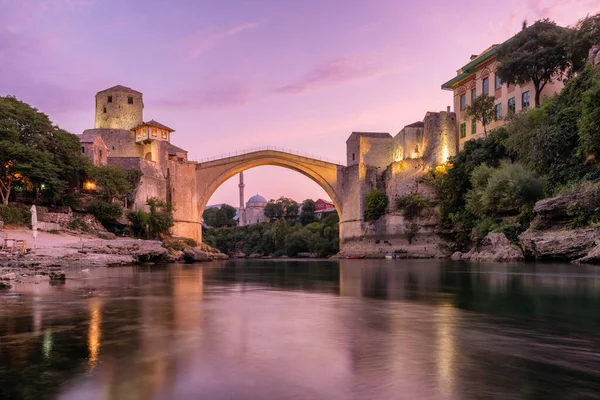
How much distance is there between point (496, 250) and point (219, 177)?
29844 mm

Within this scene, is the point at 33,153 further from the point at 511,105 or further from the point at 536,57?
the point at 511,105

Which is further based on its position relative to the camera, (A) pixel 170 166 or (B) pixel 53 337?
(A) pixel 170 166

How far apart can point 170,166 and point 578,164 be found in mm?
31985

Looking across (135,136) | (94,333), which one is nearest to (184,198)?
(135,136)

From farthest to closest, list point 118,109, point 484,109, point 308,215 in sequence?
point 308,215 → point 118,109 → point 484,109

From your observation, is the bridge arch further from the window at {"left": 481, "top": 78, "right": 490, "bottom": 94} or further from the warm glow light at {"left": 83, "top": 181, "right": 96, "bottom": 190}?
the window at {"left": 481, "top": 78, "right": 490, "bottom": 94}

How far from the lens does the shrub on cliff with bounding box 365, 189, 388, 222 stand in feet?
134

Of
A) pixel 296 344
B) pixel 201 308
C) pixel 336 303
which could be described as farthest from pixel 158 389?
pixel 336 303

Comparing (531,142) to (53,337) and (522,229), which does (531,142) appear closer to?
(522,229)

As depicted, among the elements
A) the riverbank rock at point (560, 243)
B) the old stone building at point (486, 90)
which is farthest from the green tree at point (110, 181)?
the old stone building at point (486, 90)

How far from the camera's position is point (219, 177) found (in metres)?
44.1

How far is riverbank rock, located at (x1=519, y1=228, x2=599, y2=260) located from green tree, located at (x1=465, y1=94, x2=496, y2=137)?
592 inches

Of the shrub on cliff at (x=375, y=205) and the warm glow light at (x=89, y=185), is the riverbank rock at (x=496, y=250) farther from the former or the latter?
the warm glow light at (x=89, y=185)

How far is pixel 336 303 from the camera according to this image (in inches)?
267
